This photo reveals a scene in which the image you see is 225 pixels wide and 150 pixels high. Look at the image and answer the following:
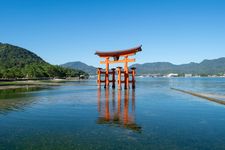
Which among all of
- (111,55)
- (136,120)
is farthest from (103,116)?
(111,55)

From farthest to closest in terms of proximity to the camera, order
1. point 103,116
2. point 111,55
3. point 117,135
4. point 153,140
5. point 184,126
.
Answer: point 111,55 < point 103,116 < point 184,126 < point 117,135 < point 153,140

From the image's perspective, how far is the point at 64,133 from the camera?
1440 centimetres

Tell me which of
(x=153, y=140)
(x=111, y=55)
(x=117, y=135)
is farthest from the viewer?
(x=111, y=55)

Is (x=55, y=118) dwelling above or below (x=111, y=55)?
below

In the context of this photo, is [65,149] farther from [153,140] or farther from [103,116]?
[103,116]

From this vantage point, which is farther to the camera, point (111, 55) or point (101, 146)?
point (111, 55)

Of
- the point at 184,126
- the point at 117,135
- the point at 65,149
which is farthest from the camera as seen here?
the point at 184,126

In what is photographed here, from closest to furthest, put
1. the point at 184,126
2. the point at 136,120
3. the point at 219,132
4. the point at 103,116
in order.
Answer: the point at 219,132
the point at 184,126
the point at 136,120
the point at 103,116

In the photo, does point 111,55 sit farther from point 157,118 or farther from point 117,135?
point 117,135

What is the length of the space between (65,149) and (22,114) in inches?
429

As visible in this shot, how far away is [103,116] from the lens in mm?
20078

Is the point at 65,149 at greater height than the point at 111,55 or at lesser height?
lesser

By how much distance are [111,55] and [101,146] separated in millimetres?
46934

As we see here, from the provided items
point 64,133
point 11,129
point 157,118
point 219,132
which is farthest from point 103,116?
point 219,132
